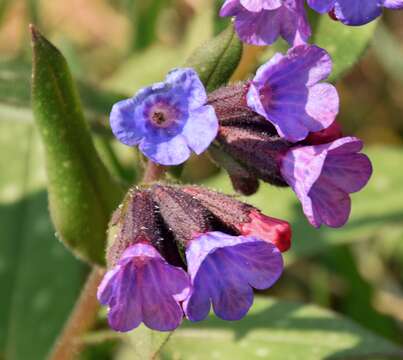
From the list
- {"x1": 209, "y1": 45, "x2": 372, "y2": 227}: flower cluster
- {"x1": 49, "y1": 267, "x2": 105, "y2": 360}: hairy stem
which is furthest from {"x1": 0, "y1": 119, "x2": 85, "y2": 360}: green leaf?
{"x1": 209, "y1": 45, "x2": 372, "y2": 227}: flower cluster

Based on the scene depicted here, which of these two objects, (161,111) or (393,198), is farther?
(393,198)

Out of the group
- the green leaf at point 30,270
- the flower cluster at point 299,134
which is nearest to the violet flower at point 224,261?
the flower cluster at point 299,134

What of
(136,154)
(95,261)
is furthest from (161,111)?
(95,261)

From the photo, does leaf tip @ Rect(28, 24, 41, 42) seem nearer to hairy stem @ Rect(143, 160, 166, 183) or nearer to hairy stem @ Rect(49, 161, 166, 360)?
hairy stem @ Rect(143, 160, 166, 183)

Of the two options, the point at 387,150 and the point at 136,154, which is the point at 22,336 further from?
the point at 387,150

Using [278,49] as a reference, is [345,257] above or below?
below

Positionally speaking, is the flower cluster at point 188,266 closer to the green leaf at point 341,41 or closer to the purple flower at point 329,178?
the purple flower at point 329,178

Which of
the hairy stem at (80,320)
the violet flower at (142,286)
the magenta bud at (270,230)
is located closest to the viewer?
the violet flower at (142,286)
